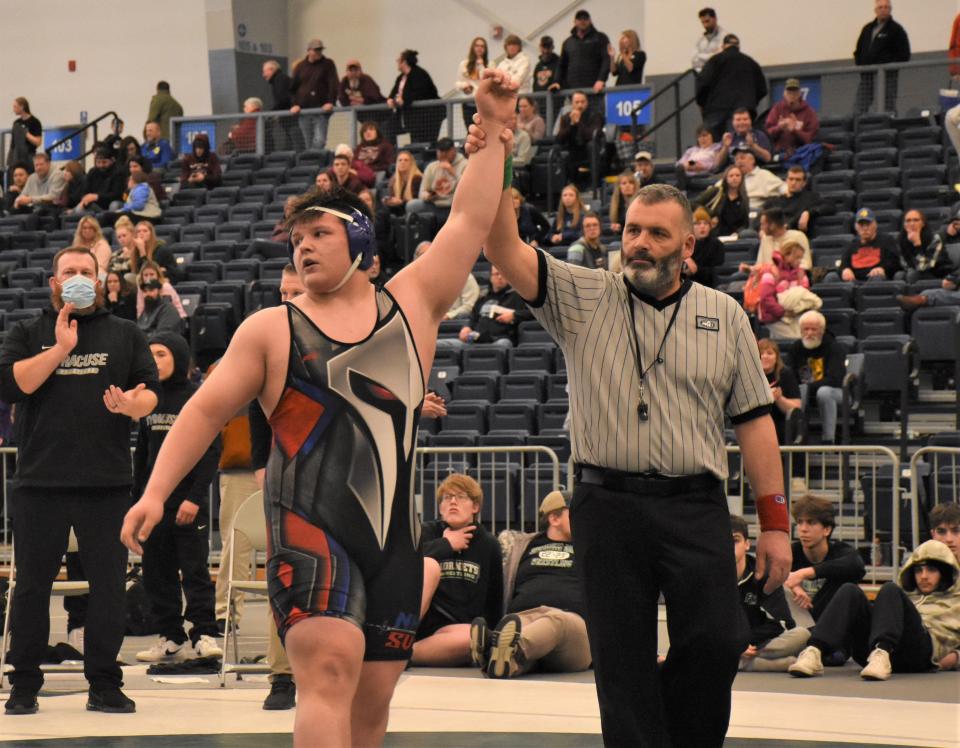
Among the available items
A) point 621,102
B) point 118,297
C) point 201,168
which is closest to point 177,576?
point 118,297

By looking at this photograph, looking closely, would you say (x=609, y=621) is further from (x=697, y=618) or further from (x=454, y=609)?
(x=454, y=609)

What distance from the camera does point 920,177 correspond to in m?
14.4

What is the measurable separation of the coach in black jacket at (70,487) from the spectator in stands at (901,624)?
3.30 m

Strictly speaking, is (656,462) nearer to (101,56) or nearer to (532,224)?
(532,224)

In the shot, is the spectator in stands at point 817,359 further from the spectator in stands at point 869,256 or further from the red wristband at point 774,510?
the red wristband at point 774,510

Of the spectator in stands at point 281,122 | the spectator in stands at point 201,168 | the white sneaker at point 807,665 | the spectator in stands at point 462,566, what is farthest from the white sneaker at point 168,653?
the spectator in stands at point 281,122

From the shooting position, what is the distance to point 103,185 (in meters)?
19.6

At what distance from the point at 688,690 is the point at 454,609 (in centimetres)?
396

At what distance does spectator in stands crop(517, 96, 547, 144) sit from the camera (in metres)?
17.1

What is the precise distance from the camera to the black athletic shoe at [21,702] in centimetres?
636

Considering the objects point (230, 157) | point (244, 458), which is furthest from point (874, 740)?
point (230, 157)

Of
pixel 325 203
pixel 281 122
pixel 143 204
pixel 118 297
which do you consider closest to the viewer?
pixel 325 203

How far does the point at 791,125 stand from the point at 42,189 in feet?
32.5

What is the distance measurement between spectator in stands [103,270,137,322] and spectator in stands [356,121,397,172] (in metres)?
4.52
